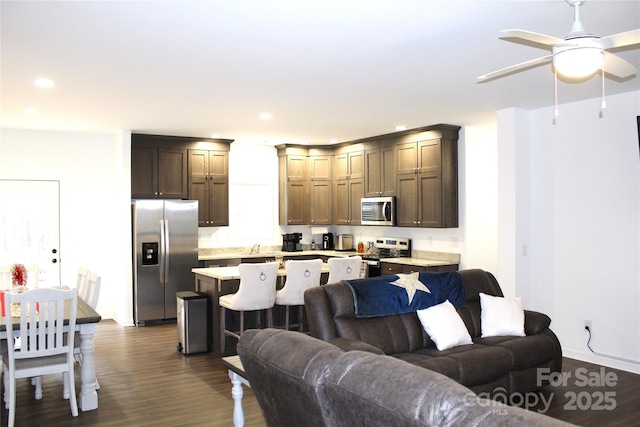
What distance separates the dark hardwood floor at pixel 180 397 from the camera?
4000 millimetres

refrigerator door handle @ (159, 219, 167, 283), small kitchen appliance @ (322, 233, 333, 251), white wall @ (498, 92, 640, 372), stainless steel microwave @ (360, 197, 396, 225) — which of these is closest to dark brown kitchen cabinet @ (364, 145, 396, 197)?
stainless steel microwave @ (360, 197, 396, 225)

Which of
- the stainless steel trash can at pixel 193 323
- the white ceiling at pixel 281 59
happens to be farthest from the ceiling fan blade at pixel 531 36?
the stainless steel trash can at pixel 193 323

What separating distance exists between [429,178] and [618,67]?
13.4ft

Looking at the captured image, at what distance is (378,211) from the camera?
25.7ft

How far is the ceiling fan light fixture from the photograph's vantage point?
2613mm

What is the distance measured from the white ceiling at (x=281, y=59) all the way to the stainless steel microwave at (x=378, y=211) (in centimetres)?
151

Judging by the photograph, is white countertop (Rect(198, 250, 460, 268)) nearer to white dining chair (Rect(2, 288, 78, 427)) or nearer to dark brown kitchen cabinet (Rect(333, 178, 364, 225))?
dark brown kitchen cabinet (Rect(333, 178, 364, 225))

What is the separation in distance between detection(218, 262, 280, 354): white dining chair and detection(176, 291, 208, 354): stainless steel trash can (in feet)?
1.33

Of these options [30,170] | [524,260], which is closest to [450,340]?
[524,260]

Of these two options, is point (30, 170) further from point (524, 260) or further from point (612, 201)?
point (612, 201)

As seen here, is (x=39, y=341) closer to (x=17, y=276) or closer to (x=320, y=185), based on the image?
(x=17, y=276)

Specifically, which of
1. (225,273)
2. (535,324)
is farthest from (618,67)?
(225,273)

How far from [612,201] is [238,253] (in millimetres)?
5302

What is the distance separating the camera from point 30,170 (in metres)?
7.32
